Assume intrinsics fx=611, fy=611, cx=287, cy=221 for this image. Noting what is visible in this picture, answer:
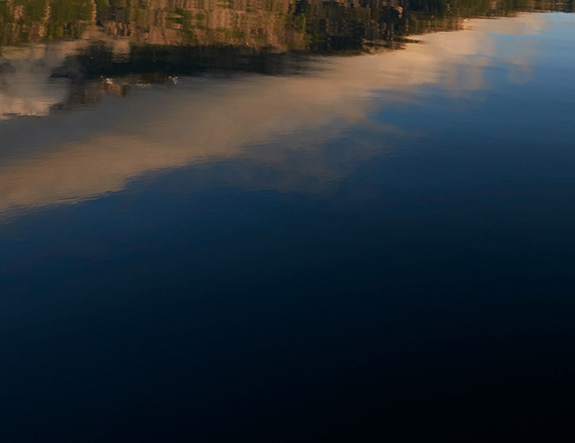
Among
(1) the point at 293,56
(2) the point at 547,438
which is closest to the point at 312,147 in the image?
(2) the point at 547,438

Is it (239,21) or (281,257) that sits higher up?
(239,21)

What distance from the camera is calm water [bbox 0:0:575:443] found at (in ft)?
37.6

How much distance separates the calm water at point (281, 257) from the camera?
11.5 meters

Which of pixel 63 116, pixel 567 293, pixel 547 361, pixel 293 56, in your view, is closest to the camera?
pixel 547 361

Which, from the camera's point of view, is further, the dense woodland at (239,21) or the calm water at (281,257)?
the dense woodland at (239,21)

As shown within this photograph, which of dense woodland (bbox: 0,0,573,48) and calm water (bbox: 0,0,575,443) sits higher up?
dense woodland (bbox: 0,0,573,48)

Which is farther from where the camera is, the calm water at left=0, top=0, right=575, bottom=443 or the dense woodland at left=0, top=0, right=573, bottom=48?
the dense woodland at left=0, top=0, right=573, bottom=48

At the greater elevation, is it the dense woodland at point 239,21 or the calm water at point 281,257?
the dense woodland at point 239,21

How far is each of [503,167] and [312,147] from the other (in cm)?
684

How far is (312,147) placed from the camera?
73.3ft

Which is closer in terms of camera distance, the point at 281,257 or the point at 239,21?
the point at 281,257

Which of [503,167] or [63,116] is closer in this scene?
[503,167]

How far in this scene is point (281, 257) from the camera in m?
15.9

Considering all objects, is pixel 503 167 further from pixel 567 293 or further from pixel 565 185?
pixel 567 293
